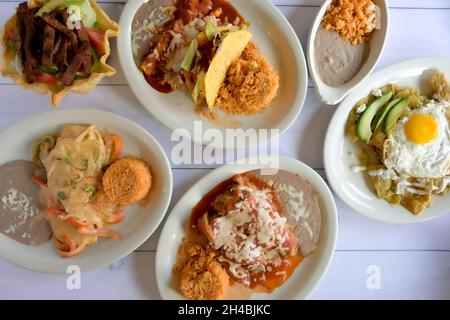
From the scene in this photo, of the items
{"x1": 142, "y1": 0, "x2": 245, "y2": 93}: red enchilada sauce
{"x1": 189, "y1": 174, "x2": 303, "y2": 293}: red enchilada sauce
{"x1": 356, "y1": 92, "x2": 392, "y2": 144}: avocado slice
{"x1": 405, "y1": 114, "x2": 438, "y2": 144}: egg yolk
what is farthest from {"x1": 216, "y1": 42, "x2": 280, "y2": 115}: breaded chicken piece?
{"x1": 405, "y1": 114, "x2": 438, "y2": 144}: egg yolk

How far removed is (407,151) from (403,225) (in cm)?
59

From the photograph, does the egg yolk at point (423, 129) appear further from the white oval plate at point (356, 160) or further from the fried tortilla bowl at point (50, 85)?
the fried tortilla bowl at point (50, 85)

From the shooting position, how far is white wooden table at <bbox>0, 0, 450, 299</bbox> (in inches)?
105

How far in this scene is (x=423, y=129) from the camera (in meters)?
2.65

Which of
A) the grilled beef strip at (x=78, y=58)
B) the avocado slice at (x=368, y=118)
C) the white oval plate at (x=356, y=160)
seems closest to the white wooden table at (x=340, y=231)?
the white oval plate at (x=356, y=160)

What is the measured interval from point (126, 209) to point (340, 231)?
4.88 feet

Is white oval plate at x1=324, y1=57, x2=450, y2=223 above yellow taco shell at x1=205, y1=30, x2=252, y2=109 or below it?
below

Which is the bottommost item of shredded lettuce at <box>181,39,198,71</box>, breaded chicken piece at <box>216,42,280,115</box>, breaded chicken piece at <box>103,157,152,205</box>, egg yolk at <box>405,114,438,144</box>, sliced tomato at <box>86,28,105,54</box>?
breaded chicken piece at <box>103,157,152,205</box>

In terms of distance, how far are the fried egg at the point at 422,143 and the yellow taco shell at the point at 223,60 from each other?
115cm

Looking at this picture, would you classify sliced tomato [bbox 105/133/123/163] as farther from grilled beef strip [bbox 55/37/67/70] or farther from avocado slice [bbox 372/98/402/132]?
avocado slice [bbox 372/98/402/132]

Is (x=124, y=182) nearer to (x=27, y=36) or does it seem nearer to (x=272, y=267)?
(x=27, y=36)

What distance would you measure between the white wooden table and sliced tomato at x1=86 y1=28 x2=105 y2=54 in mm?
350

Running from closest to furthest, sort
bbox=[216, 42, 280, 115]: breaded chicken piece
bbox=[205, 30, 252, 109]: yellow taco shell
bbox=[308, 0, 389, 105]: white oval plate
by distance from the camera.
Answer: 1. bbox=[205, 30, 252, 109]: yellow taco shell
2. bbox=[216, 42, 280, 115]: breaded chicken piece
3. bbox=[308, 0, 389, 105]: white oval plate

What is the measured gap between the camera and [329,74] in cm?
267
